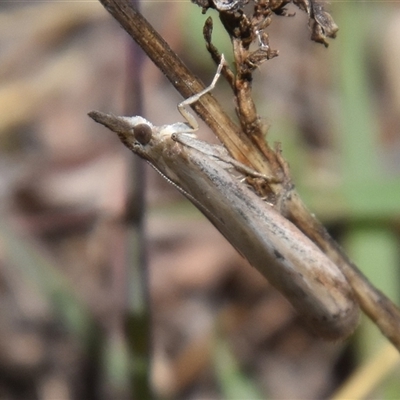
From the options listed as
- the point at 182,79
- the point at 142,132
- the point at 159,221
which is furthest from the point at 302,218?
the point at 159,221

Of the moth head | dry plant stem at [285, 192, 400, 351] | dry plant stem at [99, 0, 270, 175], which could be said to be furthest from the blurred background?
dry plant stem at [285, 192, 400, 351]

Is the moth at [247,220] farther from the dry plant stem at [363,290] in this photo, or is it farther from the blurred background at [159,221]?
the blurred background at [159,221]

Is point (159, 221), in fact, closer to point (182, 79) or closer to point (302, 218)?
point (302, 218)

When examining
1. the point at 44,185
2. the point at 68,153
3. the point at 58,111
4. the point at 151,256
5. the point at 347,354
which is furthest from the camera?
the point at 58,111

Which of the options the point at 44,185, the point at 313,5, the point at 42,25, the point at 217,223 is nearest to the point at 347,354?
the point at 217,223

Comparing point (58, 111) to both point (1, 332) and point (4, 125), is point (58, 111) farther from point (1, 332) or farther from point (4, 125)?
point (1, 332)
